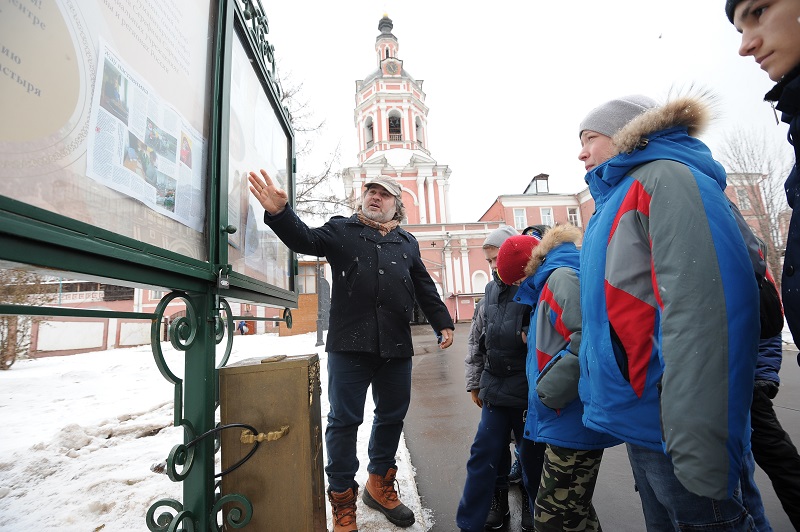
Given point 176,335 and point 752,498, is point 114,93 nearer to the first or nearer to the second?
point 176,335

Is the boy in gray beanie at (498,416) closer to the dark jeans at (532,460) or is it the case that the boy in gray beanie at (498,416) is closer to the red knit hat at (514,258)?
the dark jeans at (532,460)

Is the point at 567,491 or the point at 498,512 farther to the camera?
the point at 498,512

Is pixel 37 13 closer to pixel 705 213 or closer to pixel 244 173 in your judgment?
pixel 244 173

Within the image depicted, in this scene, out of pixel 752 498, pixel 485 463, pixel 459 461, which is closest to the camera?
pixel 752 498

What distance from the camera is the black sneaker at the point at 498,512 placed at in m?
2.51

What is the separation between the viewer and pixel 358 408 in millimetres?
2438

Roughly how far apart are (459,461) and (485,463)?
1.35 meters

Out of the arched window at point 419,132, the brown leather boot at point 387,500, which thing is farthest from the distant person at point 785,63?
the arched window at point 419,132

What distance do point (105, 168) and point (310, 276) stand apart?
72.8 feet

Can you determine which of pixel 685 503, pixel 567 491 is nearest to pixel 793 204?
pixel 685 503

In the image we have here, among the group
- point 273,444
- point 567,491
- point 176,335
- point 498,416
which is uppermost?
point 176,335

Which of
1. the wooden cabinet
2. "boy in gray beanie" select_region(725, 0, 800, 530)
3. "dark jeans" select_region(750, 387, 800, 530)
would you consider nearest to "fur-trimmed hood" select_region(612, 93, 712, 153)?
"boy in gray beanie" select_region(725, 0, 800, 530)

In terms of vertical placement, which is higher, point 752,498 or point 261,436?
point 261,436

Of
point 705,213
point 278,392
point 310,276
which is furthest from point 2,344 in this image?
point 310,276
